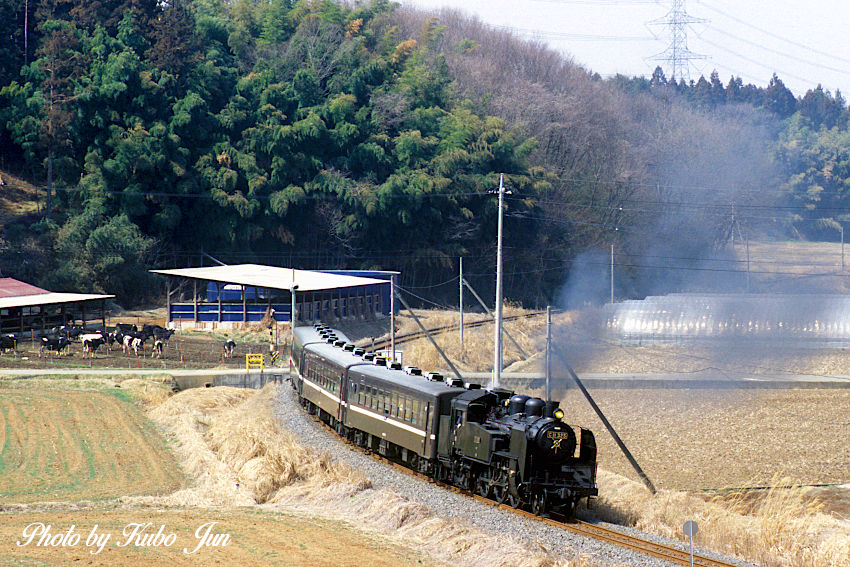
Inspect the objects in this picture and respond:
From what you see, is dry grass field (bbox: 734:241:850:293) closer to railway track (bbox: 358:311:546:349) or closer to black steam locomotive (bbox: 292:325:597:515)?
railway track (bbox: 358:311:546:349)

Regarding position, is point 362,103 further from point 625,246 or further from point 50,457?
point 50,457

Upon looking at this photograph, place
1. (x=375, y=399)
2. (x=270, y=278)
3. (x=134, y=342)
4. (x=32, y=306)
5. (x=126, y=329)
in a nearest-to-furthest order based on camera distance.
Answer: (x=375, y=399) < (x=134, y=342) < (x=32, y=306) < (x=126, y=329) < (x=270, y=278)

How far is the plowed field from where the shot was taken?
23.2m

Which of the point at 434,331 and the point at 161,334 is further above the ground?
the point at 161,334

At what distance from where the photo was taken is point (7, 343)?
46.3 m

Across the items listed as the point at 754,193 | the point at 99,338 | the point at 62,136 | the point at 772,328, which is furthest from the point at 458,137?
the point at 754,193

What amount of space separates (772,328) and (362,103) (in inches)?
1815

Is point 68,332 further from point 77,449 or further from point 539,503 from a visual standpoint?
point 539,503

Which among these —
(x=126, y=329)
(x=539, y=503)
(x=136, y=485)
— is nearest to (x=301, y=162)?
(x=126, y=329)

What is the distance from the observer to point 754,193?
11850 cm

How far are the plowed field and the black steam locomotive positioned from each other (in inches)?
215

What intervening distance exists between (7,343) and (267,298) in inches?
622

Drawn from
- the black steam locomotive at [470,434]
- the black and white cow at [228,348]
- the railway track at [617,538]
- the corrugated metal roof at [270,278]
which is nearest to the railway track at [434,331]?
the corrugated metal roof at [270,278]

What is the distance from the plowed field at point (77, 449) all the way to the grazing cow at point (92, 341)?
783 centimetres
